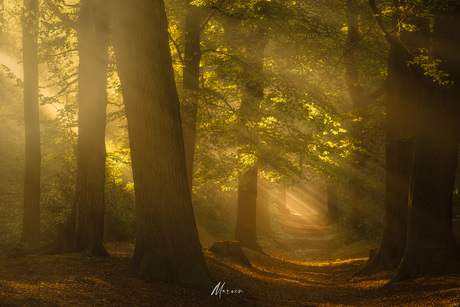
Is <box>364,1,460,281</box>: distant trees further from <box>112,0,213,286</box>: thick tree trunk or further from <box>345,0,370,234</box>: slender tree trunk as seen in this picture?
<box>345,0,370,234</box>: slender tree trunk

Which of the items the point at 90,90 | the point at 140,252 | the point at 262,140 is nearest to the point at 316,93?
the point at 262,140

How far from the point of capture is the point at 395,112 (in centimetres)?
1316

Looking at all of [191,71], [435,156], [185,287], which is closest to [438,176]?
[435,156]

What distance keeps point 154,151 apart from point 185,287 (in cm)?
260

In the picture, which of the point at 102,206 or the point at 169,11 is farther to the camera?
the point at 169,11

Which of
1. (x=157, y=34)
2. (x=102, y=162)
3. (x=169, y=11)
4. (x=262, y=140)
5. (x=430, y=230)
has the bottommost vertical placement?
(x=430, y=230)

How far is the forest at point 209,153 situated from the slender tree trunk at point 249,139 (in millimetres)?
58

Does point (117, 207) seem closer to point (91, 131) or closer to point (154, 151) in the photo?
point (91, 131)

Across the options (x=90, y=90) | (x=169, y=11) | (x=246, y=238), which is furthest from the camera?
(x=246, y=238)

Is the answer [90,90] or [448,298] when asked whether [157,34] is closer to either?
[90,90]

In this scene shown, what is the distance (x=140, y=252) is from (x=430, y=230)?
21.5ft

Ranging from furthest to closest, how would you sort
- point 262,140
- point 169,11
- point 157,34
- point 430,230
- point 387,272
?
point 262,140 → point 169,11 → point 387,272 → point 430,230 → point 157,34

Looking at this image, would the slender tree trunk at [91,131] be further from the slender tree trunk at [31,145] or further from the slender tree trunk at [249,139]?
the slender tree trunk at [249,139]

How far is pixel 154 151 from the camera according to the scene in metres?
8.03
